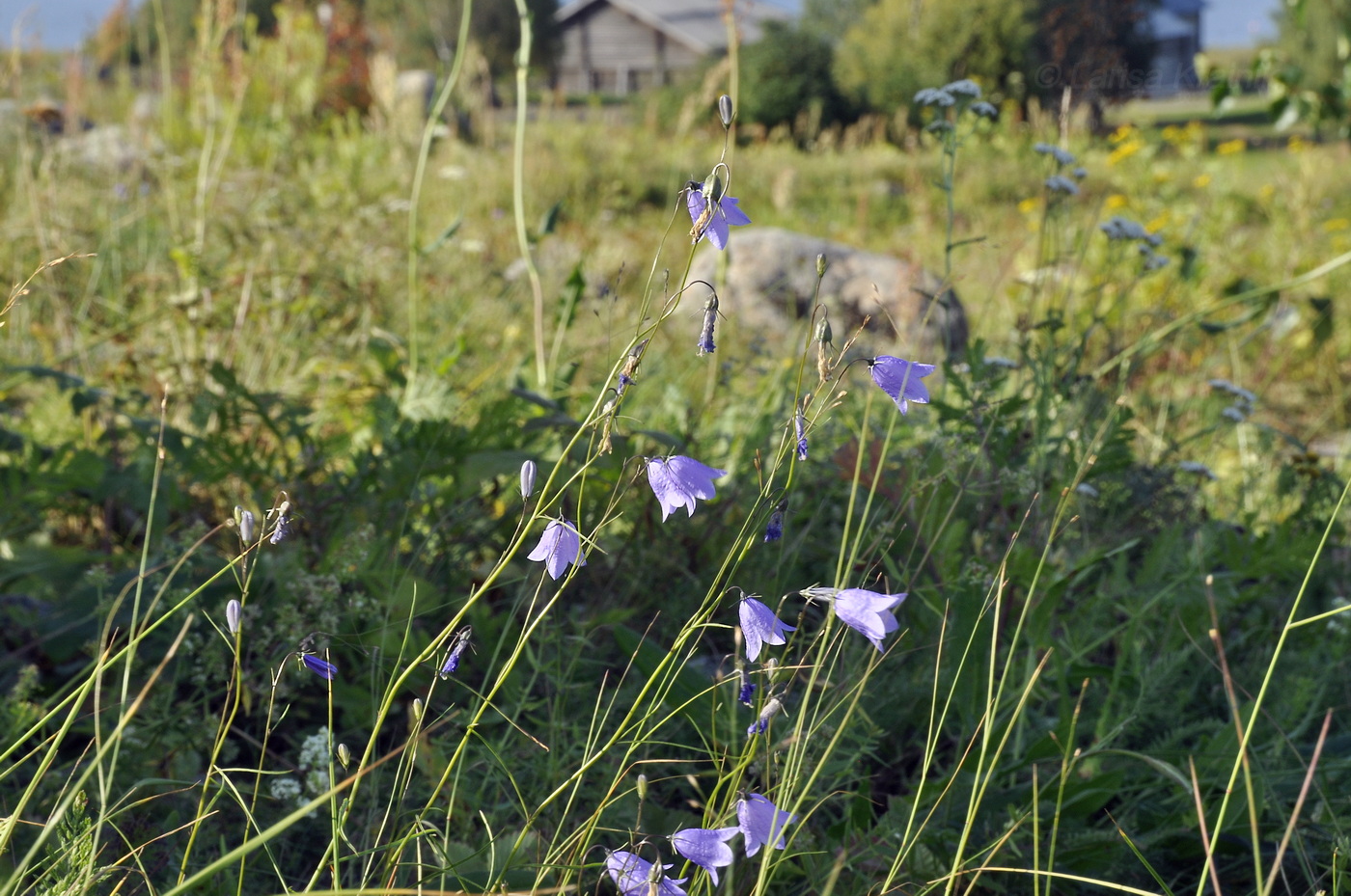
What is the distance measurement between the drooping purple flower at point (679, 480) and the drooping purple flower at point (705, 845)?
258mm

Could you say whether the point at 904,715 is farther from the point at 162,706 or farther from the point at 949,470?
the point at 162,706

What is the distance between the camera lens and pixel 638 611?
1.69 meters

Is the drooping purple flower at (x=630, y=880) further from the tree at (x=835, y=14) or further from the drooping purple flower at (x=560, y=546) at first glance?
the tree at (x=835, y=14)

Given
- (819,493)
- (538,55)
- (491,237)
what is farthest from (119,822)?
(538,55)

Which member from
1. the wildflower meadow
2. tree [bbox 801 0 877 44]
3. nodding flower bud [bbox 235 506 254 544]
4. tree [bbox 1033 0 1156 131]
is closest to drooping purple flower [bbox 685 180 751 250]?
the wildflower meadow

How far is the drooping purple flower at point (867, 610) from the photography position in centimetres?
78

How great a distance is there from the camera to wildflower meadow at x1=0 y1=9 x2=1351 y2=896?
0.93 metres

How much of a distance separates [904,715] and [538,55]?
31.1m

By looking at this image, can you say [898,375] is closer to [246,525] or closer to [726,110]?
[726,110]

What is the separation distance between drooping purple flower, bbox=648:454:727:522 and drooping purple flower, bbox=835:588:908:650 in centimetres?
14

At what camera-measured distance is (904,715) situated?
1532 millimetres

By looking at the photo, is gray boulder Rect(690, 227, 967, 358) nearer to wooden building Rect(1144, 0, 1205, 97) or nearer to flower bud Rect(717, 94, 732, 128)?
flower bud Rect(717, 94, 732, 128)

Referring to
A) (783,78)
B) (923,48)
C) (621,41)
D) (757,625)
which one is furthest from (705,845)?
(621,41)

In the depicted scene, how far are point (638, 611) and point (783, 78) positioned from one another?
17170mm
